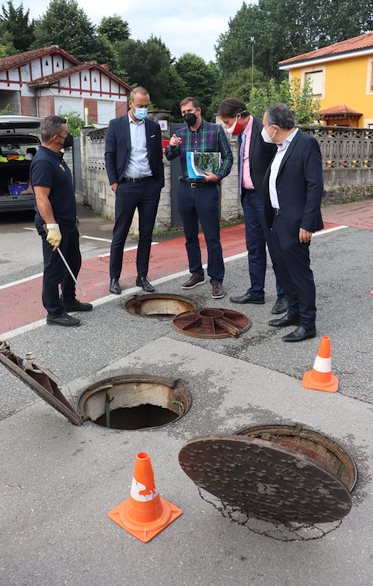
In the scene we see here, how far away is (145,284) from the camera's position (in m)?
6.48

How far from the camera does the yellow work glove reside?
493cm

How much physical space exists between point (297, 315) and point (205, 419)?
2.08m

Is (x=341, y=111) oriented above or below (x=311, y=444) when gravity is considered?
above

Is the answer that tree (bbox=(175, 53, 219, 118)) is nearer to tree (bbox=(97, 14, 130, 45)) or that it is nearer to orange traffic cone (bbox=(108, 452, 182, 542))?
tree (bbox=(97, 14, 130, 45))

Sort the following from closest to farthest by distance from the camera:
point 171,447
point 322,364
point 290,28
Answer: point 171,447 < point 322,364 < point 290,28

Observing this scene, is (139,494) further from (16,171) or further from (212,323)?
(16,171)

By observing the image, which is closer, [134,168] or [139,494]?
[139,494]

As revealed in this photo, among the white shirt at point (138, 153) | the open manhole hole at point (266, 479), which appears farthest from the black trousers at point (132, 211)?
the open manhole hole at point (266, 479)

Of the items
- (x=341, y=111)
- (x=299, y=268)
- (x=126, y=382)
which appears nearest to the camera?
(x=126, y=382)

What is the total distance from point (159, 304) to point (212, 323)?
1211 millimetres

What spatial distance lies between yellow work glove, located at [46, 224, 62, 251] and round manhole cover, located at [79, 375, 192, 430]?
155 cm

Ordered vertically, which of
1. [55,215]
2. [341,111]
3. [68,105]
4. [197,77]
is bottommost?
[55,215]

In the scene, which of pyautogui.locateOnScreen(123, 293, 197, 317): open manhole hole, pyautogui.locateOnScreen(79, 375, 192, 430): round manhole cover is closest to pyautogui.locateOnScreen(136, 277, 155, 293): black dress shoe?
pyautogui.locateOnScreen(123, 293, 197, 317): open manhole hole

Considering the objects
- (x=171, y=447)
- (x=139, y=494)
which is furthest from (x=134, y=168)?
(x=139, y=494)
